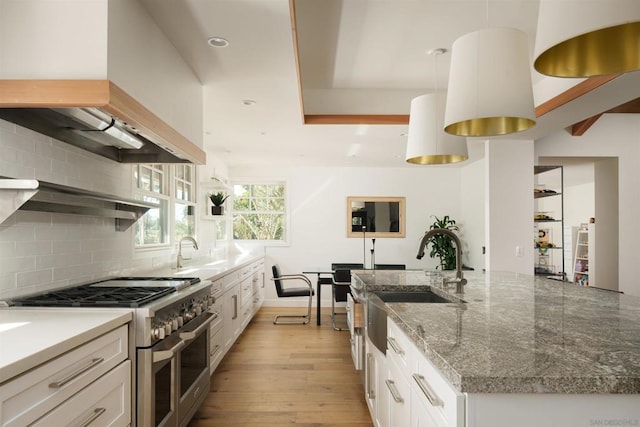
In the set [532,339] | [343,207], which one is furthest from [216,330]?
[343,207]

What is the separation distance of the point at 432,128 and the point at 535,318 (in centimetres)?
151

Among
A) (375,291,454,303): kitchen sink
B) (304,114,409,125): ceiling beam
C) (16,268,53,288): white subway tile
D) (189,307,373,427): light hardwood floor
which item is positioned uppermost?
(304,114,409,125): ceiling beam

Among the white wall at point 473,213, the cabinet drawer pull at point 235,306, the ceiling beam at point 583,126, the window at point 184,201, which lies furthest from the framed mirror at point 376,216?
the cabinet drawer pull at point 235,306

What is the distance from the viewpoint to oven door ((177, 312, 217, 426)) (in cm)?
232

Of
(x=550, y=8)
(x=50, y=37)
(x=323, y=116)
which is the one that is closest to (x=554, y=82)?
(x=323, y=116)

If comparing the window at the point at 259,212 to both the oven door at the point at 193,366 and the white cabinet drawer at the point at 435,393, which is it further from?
the white cabinet drawer at the point at 435,393

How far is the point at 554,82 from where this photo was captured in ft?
11.4

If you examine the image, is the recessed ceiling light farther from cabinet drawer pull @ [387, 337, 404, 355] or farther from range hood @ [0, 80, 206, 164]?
cabinet drawer pull @ [387, 337, 404, 355]

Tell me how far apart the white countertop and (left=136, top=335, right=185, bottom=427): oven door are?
0.78ft

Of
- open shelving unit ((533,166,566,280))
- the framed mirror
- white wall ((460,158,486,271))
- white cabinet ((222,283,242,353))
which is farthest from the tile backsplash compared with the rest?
white wall ((460,158,486,271))

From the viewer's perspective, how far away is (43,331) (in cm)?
147

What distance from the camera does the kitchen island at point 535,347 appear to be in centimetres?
96

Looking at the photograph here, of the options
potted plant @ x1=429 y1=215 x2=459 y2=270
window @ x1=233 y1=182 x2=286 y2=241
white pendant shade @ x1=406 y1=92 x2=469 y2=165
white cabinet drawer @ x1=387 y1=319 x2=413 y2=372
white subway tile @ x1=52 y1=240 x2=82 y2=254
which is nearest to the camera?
white cabinet drawer @ x1=387 y1=319 x2=413 y2=372

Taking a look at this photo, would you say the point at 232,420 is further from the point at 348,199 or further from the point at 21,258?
the point at 348,199
